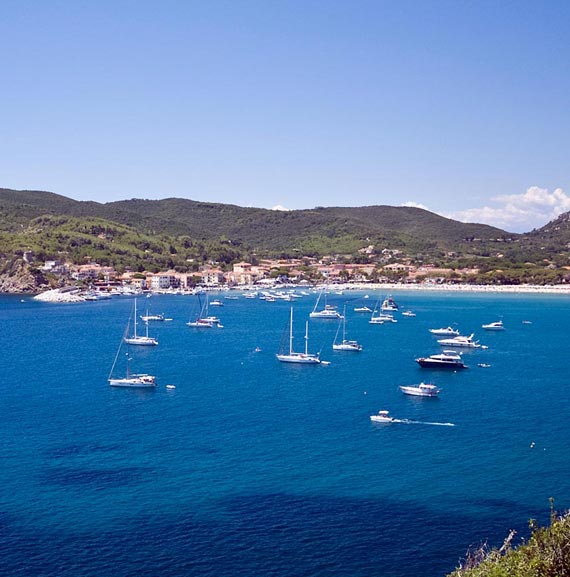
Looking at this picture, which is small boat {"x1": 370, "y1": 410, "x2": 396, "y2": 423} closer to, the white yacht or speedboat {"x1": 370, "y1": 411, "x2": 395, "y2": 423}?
speedboat {"x1": 370, "y1": 411, "x2": 395, "y2": 423}

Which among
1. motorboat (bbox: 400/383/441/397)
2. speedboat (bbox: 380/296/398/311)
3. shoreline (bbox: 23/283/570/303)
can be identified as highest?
shoreline (bbox: 23/283/570/303)

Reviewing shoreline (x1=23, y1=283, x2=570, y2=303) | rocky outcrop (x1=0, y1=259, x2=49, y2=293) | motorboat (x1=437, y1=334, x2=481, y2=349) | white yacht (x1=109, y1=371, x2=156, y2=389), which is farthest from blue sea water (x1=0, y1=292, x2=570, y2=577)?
shoreline (x1=23, y1=283, x2=570, y2=303)

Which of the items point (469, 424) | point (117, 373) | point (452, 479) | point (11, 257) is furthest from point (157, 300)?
point (452, 479)

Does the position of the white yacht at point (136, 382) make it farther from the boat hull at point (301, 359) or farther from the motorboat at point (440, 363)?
the motorboat at point (440, 363)

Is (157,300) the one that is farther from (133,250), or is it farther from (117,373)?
(117,373)

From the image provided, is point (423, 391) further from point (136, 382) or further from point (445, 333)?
point (445, 333)

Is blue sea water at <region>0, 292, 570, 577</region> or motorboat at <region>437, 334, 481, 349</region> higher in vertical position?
motorboat at <region>437, 334, 481, 349</region>

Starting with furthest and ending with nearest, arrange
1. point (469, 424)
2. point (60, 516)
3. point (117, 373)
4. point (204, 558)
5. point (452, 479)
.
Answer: point (117, 373), point (469, 424), point (452, 479), point (60, 516), point (204, 558)
